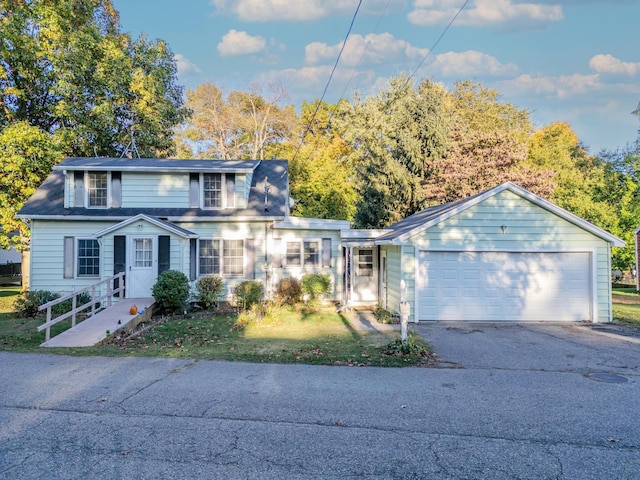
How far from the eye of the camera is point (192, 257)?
1512 cm

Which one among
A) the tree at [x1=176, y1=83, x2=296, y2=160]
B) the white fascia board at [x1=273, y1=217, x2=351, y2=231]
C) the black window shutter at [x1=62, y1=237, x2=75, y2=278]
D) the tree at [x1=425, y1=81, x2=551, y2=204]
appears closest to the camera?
the black window shutter at [x1=62, y1=237, x2=75, y2=278]

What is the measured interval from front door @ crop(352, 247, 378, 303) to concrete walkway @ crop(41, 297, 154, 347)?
7.19m

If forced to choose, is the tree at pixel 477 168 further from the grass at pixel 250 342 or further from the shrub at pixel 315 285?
the grass at pixel 250 342

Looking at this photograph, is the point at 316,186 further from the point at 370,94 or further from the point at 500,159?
the point at 500,159

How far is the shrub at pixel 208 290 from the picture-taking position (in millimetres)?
14422

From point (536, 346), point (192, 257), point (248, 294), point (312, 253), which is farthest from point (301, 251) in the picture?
point (536, 346)

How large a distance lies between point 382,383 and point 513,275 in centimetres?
790

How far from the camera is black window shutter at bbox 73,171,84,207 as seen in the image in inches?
615

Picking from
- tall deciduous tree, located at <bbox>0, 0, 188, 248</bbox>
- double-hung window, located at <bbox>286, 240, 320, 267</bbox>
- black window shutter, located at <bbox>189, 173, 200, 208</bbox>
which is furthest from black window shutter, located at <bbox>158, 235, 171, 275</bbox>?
tall deciduous tree, located at <bbox>0, 0, 188, 248</bbox>

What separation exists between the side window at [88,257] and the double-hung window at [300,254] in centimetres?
685

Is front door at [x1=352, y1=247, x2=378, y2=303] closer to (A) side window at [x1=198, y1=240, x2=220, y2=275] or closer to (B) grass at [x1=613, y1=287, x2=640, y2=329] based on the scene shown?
(A) side window at [x1=198, y1=240, x2=220, y2=275]

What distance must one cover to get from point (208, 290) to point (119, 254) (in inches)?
127

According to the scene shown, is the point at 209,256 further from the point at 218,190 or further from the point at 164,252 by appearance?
the point at 218,190

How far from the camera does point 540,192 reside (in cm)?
2217
